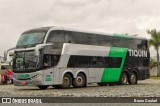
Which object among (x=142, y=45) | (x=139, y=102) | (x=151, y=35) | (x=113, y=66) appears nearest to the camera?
(x=139, y=102)

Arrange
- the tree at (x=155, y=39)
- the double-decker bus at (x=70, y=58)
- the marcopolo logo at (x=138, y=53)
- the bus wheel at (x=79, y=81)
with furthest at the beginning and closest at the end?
the tree at (x=155, y=39) → the marcopolo logo at (x=138, y=53) → the bus wheel at (x=79, y=81) → the double-decker bus at (x=70, y=58)

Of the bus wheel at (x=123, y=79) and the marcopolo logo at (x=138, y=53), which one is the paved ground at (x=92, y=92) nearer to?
the bus wheel at (x=123, y=79)

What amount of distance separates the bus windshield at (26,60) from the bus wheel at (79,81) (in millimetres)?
3361

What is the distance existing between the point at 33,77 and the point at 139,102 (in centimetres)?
1201

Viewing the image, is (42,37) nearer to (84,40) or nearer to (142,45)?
(84,40)

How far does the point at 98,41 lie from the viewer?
26.8m

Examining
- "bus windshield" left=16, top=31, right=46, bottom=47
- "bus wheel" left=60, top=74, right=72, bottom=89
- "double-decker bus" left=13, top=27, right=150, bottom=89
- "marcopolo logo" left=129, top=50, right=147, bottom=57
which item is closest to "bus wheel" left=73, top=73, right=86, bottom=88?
"double-decker bus" left=13, top=27, right=150, bottom=89

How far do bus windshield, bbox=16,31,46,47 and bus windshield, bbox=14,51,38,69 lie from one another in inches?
22.7

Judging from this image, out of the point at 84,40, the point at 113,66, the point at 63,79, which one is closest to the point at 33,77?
the point at 63,79

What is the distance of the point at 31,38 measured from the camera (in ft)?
78.1

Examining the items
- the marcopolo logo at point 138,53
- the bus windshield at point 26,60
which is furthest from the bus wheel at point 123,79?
the bus windshield at point 26,60

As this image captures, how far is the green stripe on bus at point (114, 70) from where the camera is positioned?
90.3 ft

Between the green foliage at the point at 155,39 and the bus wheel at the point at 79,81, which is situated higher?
the green foliage at the point at 155,39

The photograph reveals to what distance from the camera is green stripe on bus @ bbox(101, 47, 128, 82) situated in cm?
2753
